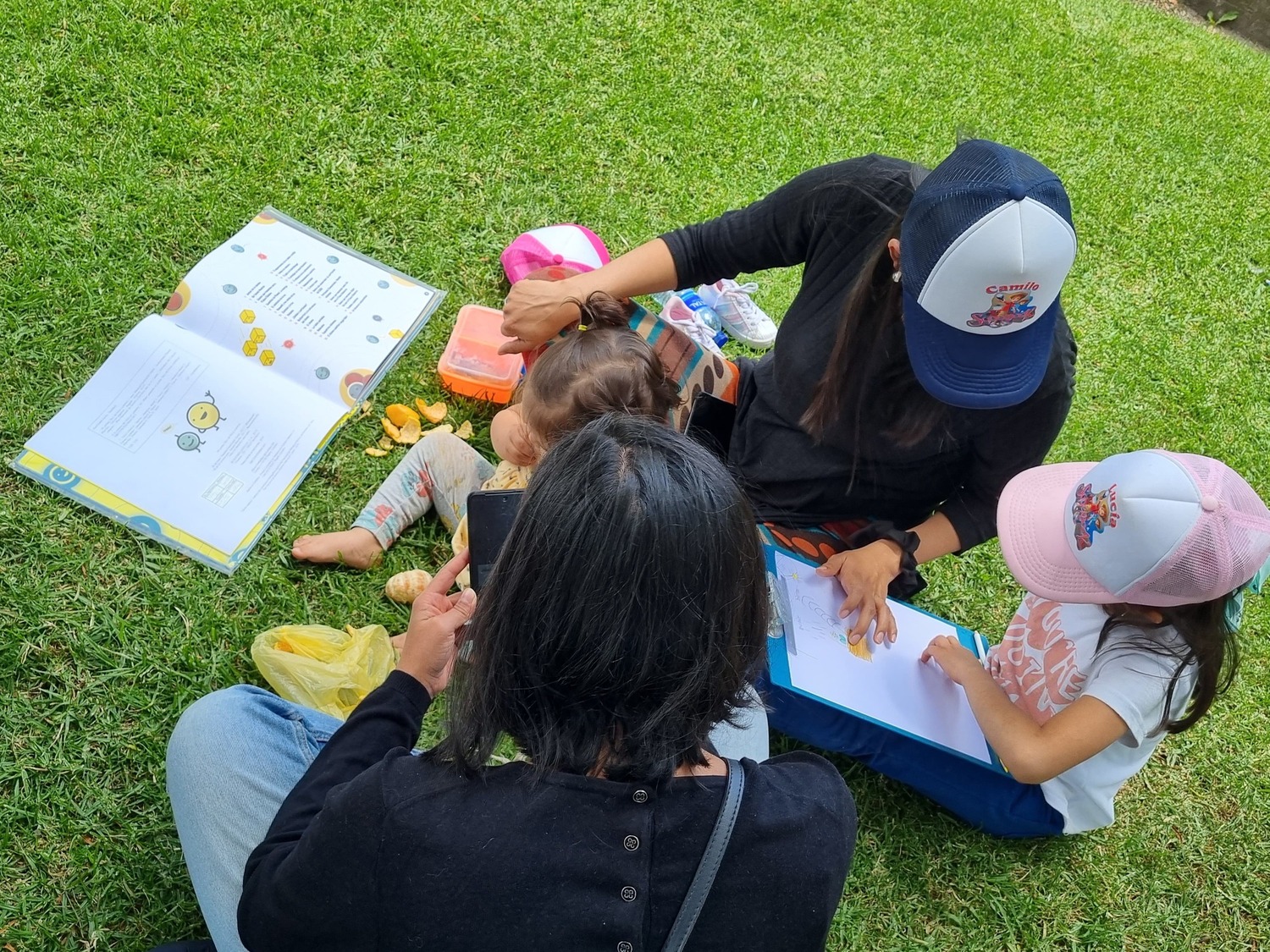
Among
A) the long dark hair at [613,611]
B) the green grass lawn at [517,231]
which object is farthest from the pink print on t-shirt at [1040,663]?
the long dark hair at [613,611]

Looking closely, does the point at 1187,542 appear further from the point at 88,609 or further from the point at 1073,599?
the point at 88,609

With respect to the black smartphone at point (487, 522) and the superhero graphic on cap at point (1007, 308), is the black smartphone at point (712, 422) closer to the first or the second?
the black smartphone at point (487, 522)

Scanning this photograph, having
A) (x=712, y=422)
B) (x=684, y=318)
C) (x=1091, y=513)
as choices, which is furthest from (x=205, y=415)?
(x=1091, y=513)

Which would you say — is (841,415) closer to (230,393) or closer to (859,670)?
(859,670)

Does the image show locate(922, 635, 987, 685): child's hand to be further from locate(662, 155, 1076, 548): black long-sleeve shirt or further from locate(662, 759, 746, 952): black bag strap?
locate(662, 759, 746, 952): black bag strap

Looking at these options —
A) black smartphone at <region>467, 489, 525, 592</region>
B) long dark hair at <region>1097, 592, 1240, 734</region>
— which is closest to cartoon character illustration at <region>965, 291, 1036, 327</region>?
long dark hair at <region>1097, 592, 1240, 734</region>

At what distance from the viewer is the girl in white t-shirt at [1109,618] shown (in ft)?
4.46

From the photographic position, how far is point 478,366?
89.4 inches

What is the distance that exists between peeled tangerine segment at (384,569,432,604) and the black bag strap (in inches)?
44.4

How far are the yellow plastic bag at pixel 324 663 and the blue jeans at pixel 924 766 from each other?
2.47ft

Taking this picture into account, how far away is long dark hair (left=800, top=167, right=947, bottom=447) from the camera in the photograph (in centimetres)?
158

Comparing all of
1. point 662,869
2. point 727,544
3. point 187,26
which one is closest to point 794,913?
point 662,869

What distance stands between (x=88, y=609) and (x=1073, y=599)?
5.88 feet

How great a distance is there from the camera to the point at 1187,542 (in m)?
1.34
